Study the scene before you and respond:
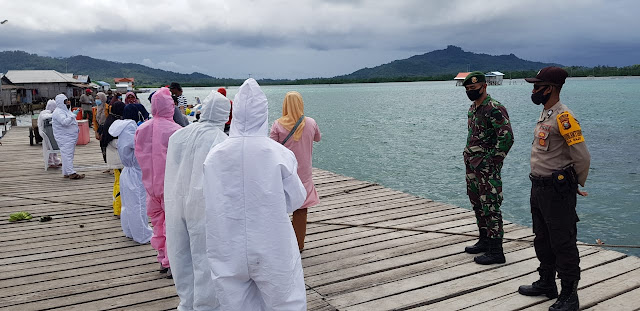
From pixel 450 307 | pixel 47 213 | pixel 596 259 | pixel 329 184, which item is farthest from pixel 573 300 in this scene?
pixel 47 213

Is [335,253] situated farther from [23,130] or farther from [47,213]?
[23,130]

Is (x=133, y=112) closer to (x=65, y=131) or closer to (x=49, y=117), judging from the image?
(x=65, y=131)

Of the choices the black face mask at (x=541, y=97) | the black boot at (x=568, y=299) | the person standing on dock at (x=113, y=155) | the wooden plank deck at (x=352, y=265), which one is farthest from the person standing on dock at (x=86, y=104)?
the black boot at (x=568, y=299)

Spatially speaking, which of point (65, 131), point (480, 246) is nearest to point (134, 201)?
point (480, 246)

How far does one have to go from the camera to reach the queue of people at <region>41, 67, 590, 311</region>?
285 centimetres

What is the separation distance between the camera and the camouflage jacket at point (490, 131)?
4.73 m

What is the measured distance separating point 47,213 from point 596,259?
7.37 metres

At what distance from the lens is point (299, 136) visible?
16.2 ft

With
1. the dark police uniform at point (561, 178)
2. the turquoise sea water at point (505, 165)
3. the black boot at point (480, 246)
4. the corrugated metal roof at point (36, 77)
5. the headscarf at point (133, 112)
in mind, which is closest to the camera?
the dark police uniform at point (561, 178)

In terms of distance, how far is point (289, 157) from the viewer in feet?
9.84

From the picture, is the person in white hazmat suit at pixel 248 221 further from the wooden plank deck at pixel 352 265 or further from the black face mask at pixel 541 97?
the black face mask at pixel 541 97

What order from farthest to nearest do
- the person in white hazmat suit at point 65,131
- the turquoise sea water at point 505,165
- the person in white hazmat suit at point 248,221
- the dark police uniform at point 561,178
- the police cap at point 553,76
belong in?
1. the turquoise sea water at point 505,165
2. the person in white hazmat suit at point 65,131
3. the police cap at point 553,76
4. the dark police uniform at point 561,178
5. the person in white hazmat suit at point 248,221

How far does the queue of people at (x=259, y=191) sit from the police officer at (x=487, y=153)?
1 centimetres

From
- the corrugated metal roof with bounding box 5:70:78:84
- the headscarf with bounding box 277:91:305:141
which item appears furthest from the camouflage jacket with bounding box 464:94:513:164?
the corrugated metal roof with bounding box 5:70:78:84
